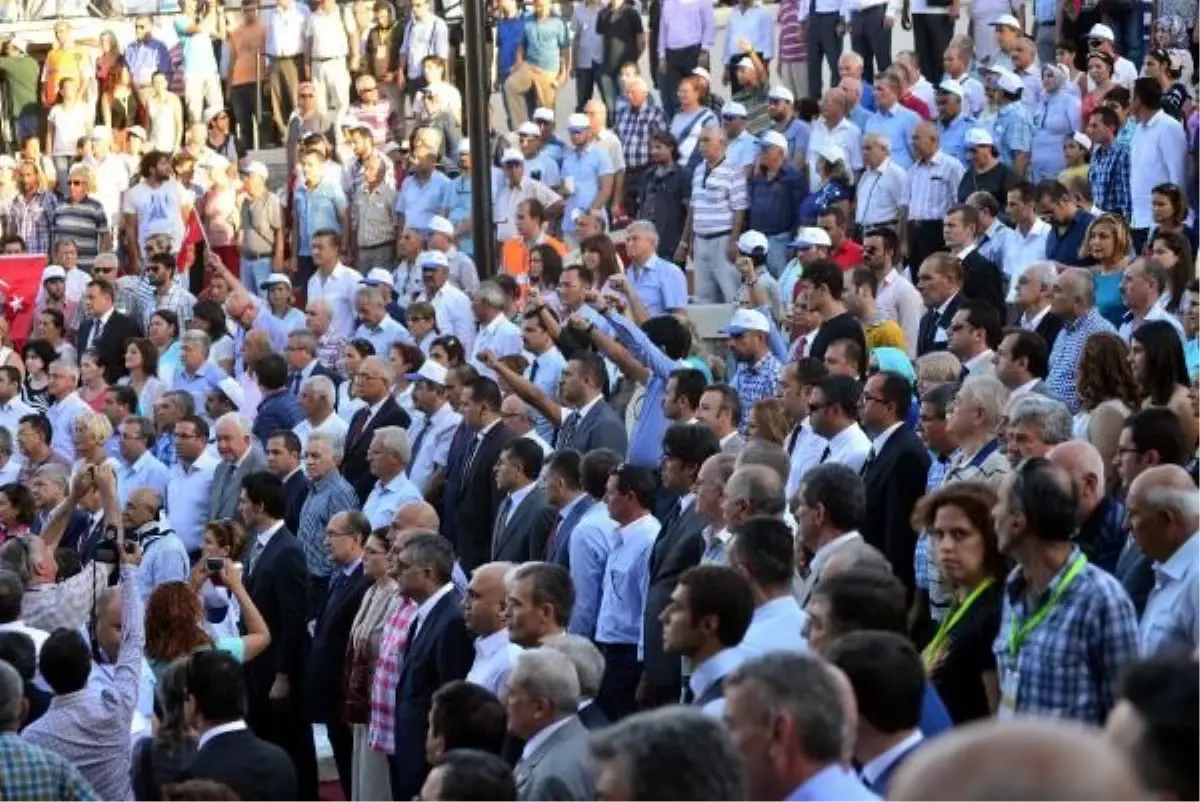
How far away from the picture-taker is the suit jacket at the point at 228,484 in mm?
A: 14727

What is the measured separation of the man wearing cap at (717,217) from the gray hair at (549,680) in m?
Result: 12.0

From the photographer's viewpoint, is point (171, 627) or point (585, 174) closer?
point (171, 627)

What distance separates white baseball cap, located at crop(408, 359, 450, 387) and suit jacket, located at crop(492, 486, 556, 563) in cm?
251

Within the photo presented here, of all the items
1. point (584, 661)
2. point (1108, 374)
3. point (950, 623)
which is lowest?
point (584, 661)

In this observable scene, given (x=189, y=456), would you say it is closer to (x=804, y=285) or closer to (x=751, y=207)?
(x=804, y=285)

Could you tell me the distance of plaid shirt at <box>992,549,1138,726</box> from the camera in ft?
22.8

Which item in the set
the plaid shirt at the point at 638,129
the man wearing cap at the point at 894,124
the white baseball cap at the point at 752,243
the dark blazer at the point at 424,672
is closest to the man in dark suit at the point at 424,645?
the dark blazer at the point at 424,672

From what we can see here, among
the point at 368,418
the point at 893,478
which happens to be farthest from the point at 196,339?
the point at 893,478

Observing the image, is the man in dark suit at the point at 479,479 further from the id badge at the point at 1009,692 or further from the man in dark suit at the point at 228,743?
the id badge at the point at 1009,692

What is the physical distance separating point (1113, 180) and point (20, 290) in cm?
953

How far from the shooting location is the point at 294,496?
14.4 m

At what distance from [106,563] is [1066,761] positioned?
924 cm

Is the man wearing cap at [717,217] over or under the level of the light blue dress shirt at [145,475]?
over

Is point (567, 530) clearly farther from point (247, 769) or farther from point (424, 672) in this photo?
point (247, 769)
